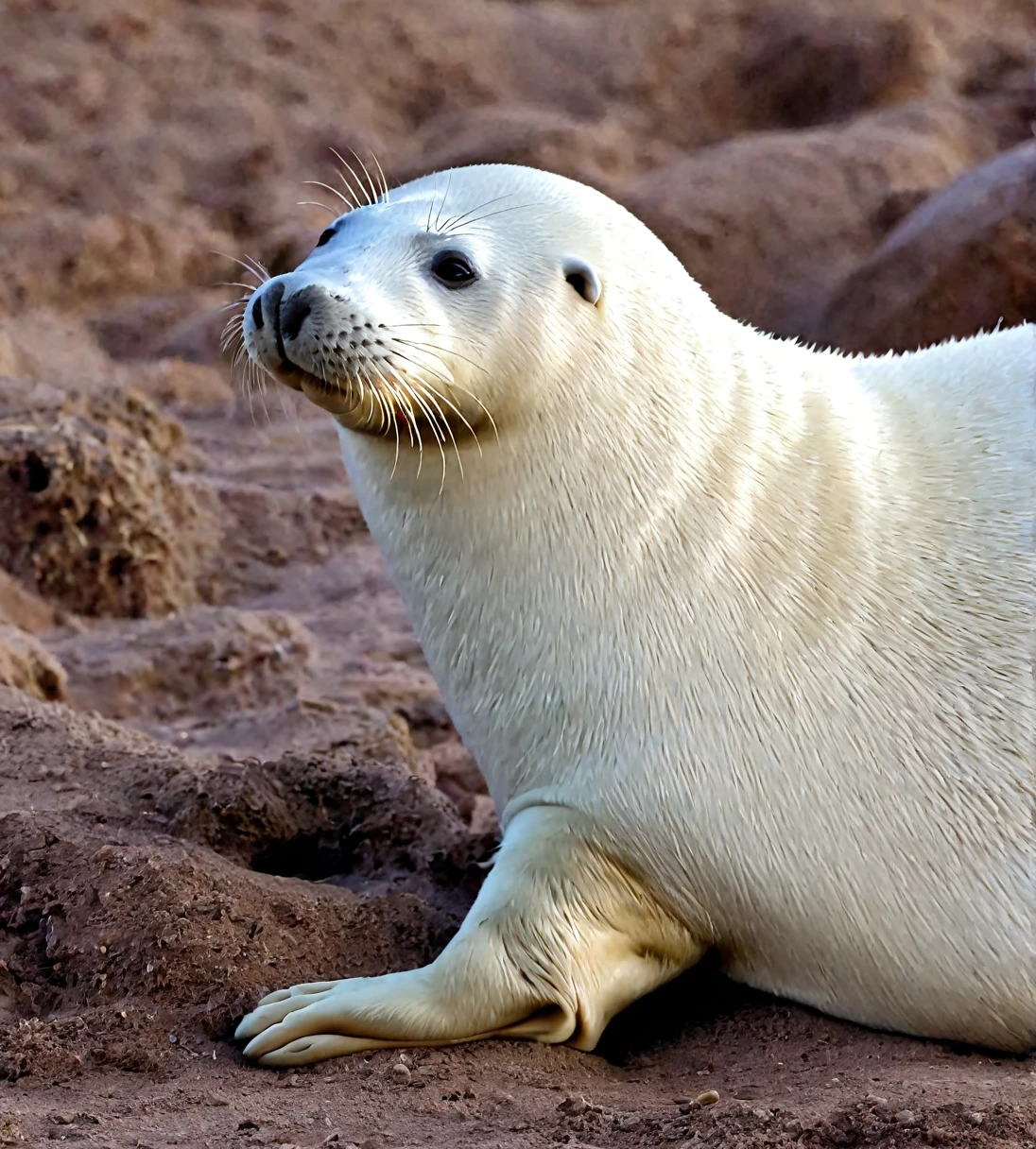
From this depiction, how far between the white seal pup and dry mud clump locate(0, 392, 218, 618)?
132 inches

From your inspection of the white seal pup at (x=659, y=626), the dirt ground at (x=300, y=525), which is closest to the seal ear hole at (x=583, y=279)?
the white seal pup at (x=659, y=626)

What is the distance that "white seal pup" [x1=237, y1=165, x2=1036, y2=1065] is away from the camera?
312 cm

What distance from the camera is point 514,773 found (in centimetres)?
340

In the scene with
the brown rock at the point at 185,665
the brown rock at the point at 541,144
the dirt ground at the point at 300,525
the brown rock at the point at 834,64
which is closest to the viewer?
the dirt ground at the point at 300,525

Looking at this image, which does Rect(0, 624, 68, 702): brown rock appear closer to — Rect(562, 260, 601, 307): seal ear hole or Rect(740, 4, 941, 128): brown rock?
Rect(562, 260, 601, 307): seal ear hole

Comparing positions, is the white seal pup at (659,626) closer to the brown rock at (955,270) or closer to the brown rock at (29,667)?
the brown rock at (29,667)

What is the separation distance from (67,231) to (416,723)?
590 cm

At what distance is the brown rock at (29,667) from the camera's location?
209 inches

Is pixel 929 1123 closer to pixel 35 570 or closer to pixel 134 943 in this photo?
pixel 134 943

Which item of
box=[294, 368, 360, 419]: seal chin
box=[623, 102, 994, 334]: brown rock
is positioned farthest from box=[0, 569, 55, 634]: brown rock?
box=[623, 102, 994, 334]: brown rock

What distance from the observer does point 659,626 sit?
130 inches

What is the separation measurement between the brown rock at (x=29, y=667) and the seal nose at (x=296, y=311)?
101 inches

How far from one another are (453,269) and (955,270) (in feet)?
20.5

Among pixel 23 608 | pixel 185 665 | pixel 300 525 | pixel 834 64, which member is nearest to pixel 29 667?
pixel 185 665
